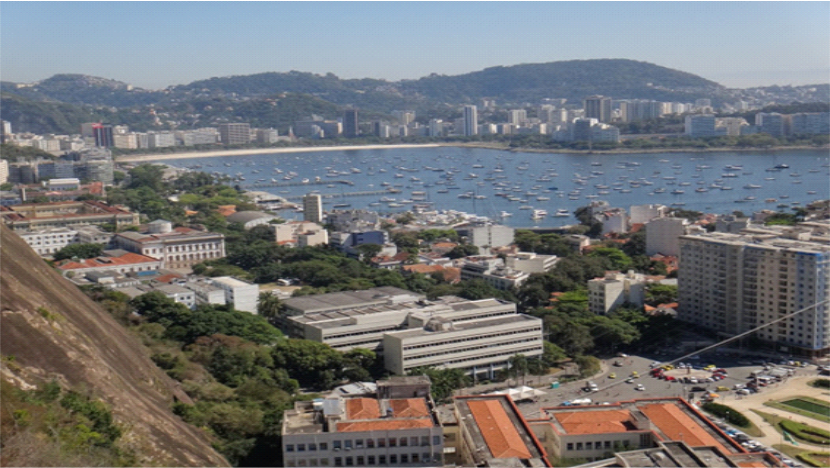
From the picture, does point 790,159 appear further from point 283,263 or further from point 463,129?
point 283,263

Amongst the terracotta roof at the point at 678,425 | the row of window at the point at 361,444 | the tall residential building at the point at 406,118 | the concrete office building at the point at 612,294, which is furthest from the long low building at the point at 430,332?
the tall residential building at the point at 406,118

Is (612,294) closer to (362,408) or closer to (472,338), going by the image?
(472,338)

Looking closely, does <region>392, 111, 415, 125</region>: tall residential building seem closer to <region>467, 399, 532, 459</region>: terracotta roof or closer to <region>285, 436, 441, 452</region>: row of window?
<region>467, 399, 532, 459</region>: terracotta roof

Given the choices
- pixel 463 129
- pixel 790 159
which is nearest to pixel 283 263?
pixel 790 159

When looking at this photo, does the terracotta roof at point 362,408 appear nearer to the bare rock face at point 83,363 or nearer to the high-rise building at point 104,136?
the bare rock face at point 83,363

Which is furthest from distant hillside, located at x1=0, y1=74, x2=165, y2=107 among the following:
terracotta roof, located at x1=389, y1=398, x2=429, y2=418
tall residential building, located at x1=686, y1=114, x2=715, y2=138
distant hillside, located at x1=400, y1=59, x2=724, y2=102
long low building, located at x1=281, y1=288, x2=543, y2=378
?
terracotta roof, located at x1=389, y1=398, x2=429, y2=418

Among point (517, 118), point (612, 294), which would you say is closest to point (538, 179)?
point (612, 294)
